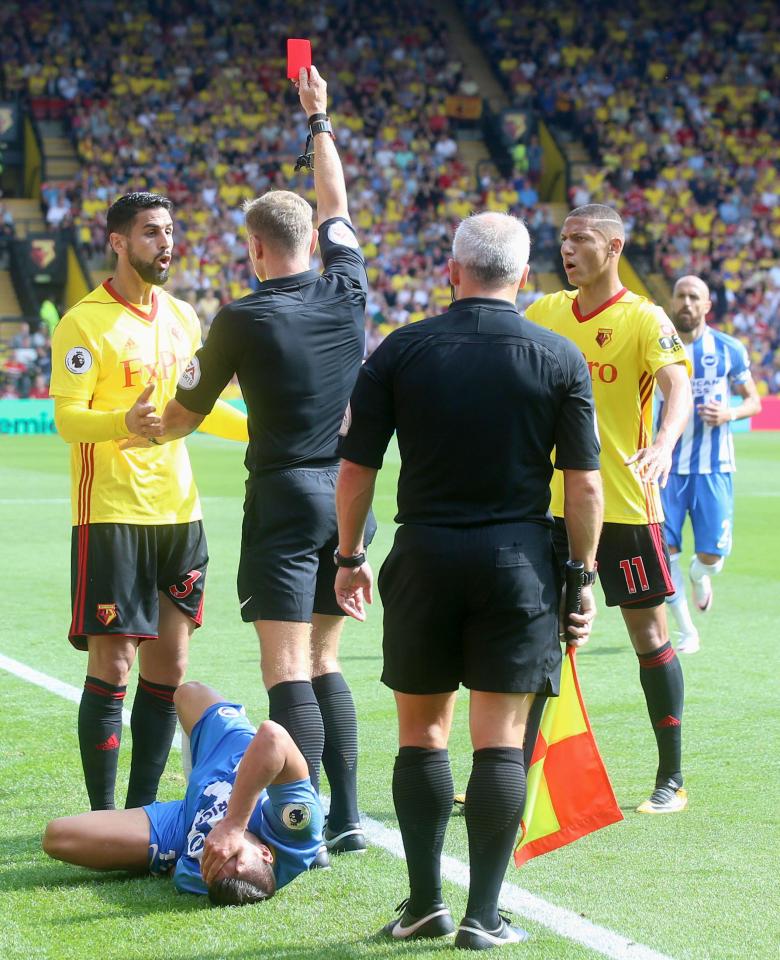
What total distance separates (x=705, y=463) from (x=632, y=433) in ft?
12.2

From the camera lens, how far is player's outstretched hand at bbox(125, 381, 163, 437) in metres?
4.30

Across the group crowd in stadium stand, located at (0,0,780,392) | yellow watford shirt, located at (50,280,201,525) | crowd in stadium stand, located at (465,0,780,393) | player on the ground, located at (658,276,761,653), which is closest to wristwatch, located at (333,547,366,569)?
yellow watford shirt, located at (50,280,201,525)

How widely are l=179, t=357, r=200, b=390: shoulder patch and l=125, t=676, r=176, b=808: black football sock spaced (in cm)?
110

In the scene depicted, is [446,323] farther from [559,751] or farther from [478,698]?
[559,751]

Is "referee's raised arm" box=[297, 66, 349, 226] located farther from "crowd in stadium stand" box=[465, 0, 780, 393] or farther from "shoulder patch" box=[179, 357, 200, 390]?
"crowd in stadium stand" box=[465, 0, 780, 393]

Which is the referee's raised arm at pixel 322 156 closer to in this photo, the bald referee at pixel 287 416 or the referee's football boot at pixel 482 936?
the bald referee at pixel 287 416

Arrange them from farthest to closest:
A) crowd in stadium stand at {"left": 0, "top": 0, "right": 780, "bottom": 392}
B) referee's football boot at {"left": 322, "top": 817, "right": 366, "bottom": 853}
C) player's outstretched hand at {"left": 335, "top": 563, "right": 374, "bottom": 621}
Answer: crowd in stadium stand at {"left": 0, "top": 0, "right": 780, "bottom": 392}, referee's football boot at {"left": 322, "top": 817, "right": 366, "bottom": 853}, player's outstretched hand at {"left": 335, "top": 563, "right": 374, "bottom": 621}

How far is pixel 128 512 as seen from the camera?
15.3 feet

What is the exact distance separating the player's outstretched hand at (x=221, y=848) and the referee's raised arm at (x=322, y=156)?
2018mm

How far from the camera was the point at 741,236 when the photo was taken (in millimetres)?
33531

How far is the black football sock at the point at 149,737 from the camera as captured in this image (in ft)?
15.5

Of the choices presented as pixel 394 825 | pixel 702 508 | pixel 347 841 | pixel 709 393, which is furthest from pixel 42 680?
pixel 709 393

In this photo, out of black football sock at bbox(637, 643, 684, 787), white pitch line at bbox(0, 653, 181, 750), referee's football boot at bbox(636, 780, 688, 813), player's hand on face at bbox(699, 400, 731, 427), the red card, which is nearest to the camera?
the red card

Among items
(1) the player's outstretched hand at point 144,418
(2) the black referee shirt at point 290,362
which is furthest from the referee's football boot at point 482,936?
(1) the player's outstretched hand at point 144,418
